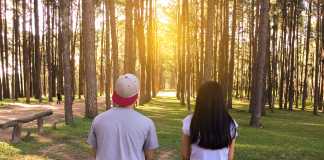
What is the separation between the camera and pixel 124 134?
4215mm

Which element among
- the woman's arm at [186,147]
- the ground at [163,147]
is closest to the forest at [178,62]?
the ground at [163,147]

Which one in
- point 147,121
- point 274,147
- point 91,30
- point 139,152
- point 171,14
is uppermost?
point 171,14

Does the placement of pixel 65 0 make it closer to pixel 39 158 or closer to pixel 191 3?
pixel 39 158

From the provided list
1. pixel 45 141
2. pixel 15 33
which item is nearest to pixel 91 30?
pixel 45 141

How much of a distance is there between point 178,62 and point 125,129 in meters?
43.3

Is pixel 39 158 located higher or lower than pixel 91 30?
lower

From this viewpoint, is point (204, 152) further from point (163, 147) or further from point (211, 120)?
point (163, 147)

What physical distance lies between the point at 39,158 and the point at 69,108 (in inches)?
311

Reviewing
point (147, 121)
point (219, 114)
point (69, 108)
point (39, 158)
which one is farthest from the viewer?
point (69, 108)

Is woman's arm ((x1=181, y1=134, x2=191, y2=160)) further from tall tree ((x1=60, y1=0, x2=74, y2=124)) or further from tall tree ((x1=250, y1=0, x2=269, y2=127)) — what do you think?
tall tree ((x1=250, y1=0, x2=269, y2=127))

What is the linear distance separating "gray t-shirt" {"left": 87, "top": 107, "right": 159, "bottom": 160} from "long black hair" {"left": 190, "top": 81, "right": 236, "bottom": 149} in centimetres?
58

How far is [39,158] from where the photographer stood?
12.1 meters

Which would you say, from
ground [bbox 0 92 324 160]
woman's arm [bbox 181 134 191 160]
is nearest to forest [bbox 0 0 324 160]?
ground [bbox 0 92 324 160]

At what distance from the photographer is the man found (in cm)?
421
